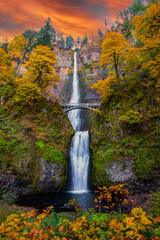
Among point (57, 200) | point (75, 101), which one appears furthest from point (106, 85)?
point (75, 101)

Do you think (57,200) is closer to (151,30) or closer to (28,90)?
(28,90)

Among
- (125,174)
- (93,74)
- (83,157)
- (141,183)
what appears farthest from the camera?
(93,74)

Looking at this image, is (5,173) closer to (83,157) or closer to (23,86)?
(83,157)

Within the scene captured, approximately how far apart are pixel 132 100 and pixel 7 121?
13994 mm

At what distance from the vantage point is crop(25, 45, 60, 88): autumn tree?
15.5m

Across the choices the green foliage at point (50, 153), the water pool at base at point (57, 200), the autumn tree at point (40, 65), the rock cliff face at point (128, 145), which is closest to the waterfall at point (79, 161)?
the rock cliff face at point (128, 145)

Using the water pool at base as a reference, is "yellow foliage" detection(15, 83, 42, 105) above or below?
above

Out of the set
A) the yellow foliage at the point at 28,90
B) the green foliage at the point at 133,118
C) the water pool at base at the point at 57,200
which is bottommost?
the water pool at base at the point at 57,200

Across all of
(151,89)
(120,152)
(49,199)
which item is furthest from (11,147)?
(151,89)

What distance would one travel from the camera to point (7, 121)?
1476 centimetres

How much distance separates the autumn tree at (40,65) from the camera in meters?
15.5

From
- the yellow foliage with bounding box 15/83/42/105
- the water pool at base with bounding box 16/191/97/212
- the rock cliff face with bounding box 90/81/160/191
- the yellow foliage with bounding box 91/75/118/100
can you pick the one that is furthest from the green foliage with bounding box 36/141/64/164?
the yellow foliage with bounding box 91/75/118/100

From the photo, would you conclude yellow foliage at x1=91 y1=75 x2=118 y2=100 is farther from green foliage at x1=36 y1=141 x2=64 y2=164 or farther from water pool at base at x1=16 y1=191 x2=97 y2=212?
water pool at base at x1=16 y1=191 x2=97 y2=212

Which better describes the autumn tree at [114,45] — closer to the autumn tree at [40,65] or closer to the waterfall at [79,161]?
the autumn tree at [40,65]
